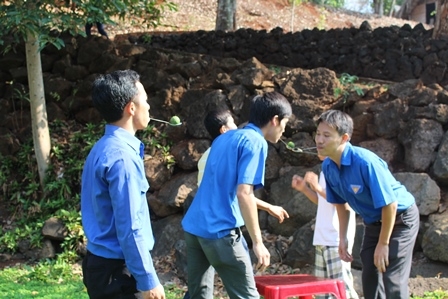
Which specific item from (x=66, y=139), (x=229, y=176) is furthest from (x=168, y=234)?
(x=229, y=176)

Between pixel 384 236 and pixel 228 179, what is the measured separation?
110cm

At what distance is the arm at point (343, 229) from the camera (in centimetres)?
485

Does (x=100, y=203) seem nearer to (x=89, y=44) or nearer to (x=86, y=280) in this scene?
(x=86, y=280)

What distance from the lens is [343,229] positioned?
16.0 ft

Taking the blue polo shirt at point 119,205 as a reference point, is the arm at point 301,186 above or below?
below

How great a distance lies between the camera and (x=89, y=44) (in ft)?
36.2

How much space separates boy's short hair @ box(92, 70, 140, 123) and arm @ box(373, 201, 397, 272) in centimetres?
192

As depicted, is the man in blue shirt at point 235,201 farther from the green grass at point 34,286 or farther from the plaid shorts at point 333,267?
the green grass at point 34,286

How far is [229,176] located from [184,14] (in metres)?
17.2

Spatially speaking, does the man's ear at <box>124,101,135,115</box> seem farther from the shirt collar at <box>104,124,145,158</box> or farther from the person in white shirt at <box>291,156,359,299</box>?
the person in white shirt at <box>291,156,359,299</box>

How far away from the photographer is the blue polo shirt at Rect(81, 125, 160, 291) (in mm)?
3047

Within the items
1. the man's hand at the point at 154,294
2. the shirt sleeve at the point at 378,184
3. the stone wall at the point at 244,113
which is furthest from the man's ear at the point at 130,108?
the stone wall at the point at 244,113

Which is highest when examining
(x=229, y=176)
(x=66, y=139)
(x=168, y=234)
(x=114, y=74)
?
(x=114, y=74)

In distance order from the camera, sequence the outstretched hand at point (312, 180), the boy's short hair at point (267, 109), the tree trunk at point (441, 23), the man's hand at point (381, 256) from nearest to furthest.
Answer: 1. the boy's short hair at point (267, 109)
2. the man's hand at point (381, 256)
3. the outstretched hand at point (312, 180)
4. the tree trunk at point (441, 23)
